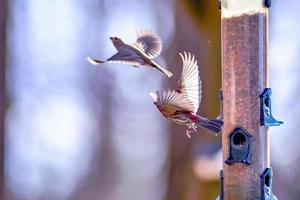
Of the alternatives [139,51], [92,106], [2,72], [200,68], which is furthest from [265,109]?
[92,106]

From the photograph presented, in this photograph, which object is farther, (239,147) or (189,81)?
(239,147)

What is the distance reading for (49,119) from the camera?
577 centimetres

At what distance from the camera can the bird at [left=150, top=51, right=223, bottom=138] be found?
1773 mm

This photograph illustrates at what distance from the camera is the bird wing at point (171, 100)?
5.78ft

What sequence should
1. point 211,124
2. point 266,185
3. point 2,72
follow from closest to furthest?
point 211,124, point 266,185, point 2,72

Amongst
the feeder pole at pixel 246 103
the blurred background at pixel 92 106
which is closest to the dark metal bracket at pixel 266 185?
the feeder pole at pixel 246 103

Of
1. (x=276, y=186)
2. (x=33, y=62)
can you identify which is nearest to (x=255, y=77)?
Result: (x=276, y=186)

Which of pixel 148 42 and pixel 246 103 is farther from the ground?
pixel 148 42

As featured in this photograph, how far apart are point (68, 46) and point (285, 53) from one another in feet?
5.18

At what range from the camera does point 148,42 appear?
5.99 ft

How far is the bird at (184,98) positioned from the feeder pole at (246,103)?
23 centimetres

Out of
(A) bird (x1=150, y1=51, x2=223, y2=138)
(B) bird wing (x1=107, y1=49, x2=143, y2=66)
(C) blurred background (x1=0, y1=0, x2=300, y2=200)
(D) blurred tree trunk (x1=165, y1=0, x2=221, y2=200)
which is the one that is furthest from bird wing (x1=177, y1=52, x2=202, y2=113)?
(C) blurred background (x1=0, y1=0, x2=300, y2=200)

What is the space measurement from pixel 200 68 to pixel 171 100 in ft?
5.23

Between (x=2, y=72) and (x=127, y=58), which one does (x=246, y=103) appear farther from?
(x=2, y=72)
